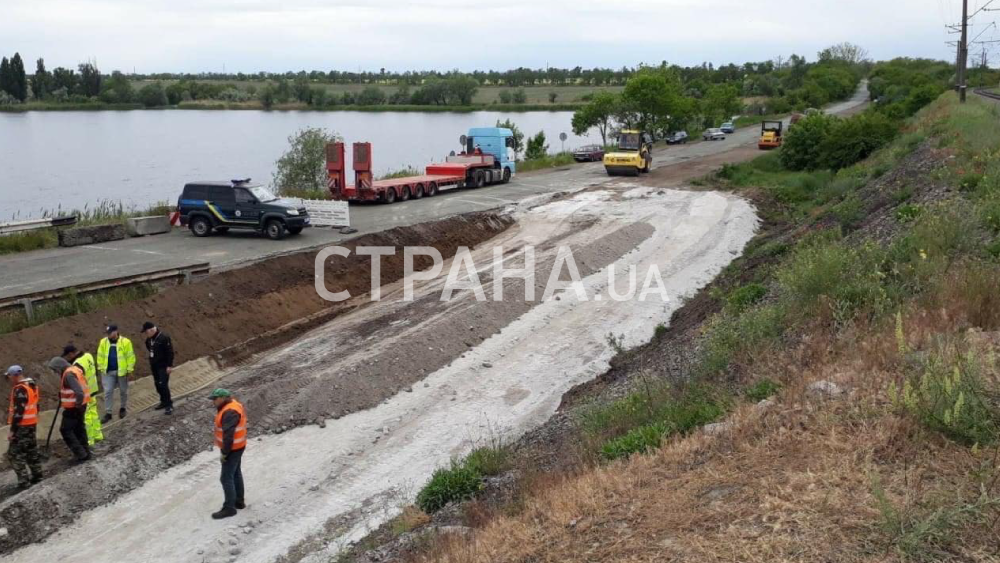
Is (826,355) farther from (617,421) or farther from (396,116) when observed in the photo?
(396,116)

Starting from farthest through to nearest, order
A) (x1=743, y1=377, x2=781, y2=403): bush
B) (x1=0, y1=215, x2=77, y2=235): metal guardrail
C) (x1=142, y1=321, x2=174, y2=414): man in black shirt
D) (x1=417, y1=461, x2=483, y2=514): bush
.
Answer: (x1=0, y1=215, x2=77, y2=235): metal guardrail < (x1=142, y1=321, x2=174, y2=414): man in black shirt < (x1=417, y1=461, x2=483, y2=514): bush < (x1=743, y1=377, x2=781, y2=403): bush

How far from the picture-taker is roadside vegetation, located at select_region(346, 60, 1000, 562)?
641cm

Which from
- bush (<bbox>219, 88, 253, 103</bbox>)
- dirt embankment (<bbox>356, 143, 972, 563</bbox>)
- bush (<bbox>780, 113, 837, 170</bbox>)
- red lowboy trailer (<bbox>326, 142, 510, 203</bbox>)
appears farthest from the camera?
bush (<bbox>219, 88, 253, 103</bbox>)

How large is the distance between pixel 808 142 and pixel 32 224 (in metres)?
35.5

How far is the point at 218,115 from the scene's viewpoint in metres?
150

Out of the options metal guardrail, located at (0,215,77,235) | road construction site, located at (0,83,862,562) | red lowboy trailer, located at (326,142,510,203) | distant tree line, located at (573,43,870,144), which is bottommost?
road construction site, located at (0,83,862,562)

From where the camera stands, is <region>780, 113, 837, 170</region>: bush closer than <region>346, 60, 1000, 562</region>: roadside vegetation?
No

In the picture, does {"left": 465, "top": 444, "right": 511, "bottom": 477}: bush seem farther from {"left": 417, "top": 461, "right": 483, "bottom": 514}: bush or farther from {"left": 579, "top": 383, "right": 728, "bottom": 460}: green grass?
{"left": 579, "top": 383, "right": 728, "bottom": 460}: green grass

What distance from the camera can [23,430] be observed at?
12.1m

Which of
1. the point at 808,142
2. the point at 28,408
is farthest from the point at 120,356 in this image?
the point at 808,142

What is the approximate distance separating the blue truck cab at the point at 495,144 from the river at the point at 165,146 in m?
19.4

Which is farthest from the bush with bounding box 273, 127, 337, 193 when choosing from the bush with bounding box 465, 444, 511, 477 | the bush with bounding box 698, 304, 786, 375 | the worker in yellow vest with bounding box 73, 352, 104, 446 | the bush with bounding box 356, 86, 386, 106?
the bush with bounding box 356, 86, 386, 106

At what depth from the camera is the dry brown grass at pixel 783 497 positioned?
613 cm

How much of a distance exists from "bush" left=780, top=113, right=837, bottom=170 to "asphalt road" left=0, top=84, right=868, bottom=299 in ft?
54.5
